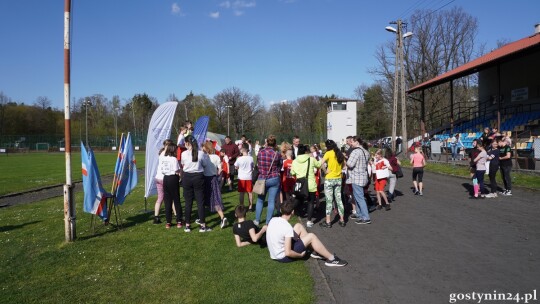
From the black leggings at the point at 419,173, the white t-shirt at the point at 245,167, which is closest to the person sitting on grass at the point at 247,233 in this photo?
the white t-shirt at the point at 245,167

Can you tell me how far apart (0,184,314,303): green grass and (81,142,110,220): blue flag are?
606mm

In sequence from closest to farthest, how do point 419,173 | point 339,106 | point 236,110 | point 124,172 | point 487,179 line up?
point 124,172 < point 419,173 < point 487,179 < point 339,106 < point 236,110

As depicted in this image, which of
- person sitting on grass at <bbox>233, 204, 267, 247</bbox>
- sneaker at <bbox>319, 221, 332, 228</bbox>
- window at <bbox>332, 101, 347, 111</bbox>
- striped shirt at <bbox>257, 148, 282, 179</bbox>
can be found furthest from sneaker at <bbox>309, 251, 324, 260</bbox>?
window at <bbox>332, 101, 347, 111</bbox>

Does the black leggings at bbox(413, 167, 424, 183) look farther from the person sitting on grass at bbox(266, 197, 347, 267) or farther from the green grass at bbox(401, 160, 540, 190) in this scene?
the person sitting on grass at bbox(266, 197, 347, 267)

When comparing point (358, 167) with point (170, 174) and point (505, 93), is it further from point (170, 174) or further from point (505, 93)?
point (505, 93)

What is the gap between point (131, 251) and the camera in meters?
6.47

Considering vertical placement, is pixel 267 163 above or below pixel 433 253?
above

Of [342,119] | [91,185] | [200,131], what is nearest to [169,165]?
[91,185]

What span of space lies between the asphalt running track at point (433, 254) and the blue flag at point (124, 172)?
4293 mm

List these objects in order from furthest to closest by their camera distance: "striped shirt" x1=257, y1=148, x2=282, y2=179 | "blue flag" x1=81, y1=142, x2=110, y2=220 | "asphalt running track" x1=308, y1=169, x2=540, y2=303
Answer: "striped shirt" x1=257, y1=148, x2=282, y2=179 < "blue flag" x1=81, y1=142, x2=110, y2=220 < "asphalt running track" x1=308, y1=169, x2=540, y2=303

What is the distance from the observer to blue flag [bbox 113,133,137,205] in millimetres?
8281

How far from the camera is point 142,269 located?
554cm

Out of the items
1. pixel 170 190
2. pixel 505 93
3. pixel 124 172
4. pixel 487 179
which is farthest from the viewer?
pixel 505 93

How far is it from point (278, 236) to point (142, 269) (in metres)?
2.04
